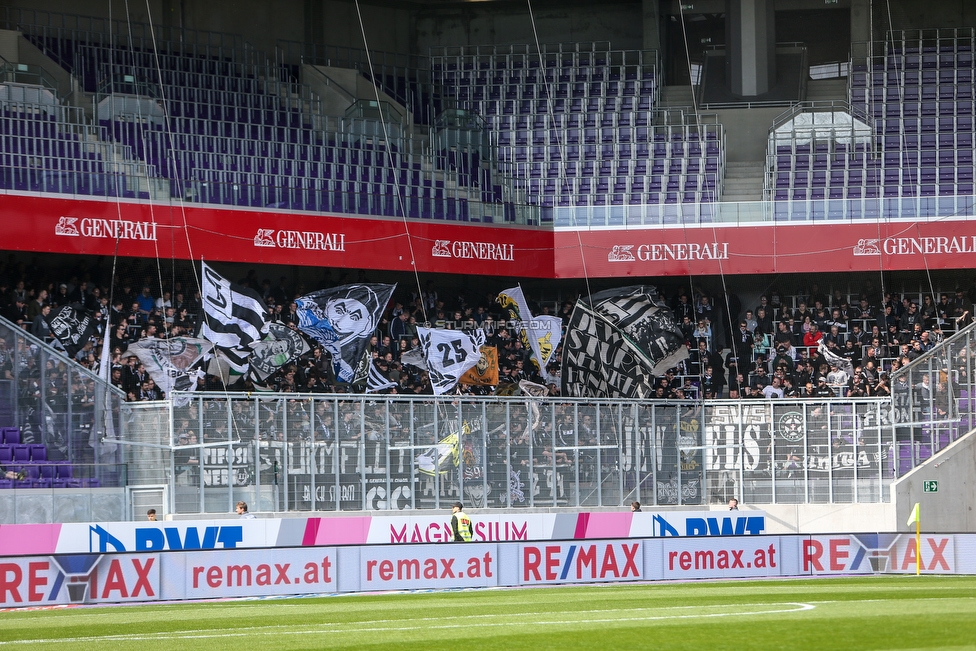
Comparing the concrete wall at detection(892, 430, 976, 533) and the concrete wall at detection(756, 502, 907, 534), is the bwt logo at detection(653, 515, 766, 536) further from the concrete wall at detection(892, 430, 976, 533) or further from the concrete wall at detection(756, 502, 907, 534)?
the concrete wall at detection(892, 430, 976, 533)

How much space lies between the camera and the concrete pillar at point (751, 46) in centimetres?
3544

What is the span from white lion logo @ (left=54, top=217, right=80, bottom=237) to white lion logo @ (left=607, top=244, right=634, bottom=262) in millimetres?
11490

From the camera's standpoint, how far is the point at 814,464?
86.1 feet

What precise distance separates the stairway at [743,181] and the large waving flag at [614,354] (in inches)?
184

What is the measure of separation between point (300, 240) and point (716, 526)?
10454mm

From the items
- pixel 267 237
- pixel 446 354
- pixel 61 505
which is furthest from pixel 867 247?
pixel 61 505

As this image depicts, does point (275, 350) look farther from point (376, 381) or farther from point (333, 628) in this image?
point (333, 628)

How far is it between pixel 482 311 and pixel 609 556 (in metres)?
11.5

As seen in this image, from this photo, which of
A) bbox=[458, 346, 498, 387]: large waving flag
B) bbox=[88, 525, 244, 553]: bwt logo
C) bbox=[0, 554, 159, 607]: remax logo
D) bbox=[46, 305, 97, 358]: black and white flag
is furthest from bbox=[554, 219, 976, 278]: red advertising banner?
bbox=[0, 554, 159, 607]: remax logo

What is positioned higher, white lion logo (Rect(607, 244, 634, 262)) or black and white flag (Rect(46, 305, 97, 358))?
white lion logo (Rect(607, 244, 634, 262))

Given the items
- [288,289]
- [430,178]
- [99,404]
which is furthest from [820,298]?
[99,404]

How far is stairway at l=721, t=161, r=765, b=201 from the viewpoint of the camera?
3272 centimetres

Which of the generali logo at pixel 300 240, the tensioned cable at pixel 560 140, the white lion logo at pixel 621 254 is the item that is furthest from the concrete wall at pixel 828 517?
the generali logo at pixel 300 240

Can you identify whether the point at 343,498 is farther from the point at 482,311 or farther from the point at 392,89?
the point at 392,89
